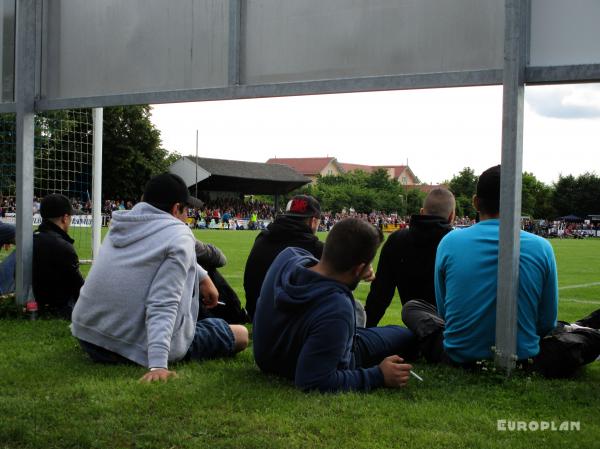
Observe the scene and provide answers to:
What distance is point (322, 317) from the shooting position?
3.98 m

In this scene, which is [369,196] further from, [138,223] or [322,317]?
[322,317]

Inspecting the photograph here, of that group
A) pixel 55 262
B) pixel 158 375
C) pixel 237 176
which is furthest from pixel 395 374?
pixel 237 176

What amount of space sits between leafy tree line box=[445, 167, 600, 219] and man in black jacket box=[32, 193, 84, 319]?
314ft

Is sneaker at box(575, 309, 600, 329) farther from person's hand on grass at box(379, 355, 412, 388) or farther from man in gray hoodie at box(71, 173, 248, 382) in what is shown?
man in gray hoodie at box(71, 173, 248, 382)

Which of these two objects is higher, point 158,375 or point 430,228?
point 430,228

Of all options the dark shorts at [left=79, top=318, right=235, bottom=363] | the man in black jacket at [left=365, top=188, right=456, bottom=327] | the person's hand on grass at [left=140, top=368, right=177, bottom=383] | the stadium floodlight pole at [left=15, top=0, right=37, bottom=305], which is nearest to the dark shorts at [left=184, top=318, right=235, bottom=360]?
the dark shorts at [left=79, top=318, right=235, bottom=363]

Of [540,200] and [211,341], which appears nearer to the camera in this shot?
[211,341]

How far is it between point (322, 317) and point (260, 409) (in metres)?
0.56

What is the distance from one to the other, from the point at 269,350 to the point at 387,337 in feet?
3.02

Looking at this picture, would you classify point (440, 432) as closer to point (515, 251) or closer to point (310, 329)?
point (310, 329)

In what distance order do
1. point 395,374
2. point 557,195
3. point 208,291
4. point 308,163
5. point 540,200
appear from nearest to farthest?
point 395,374
point 208,291
point 557,195
point 540,200
point 308,163

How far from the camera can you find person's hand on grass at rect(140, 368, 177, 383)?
4.35 m

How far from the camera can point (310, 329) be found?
4031 mm

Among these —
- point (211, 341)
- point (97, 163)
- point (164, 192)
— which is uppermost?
point (97, 163)
